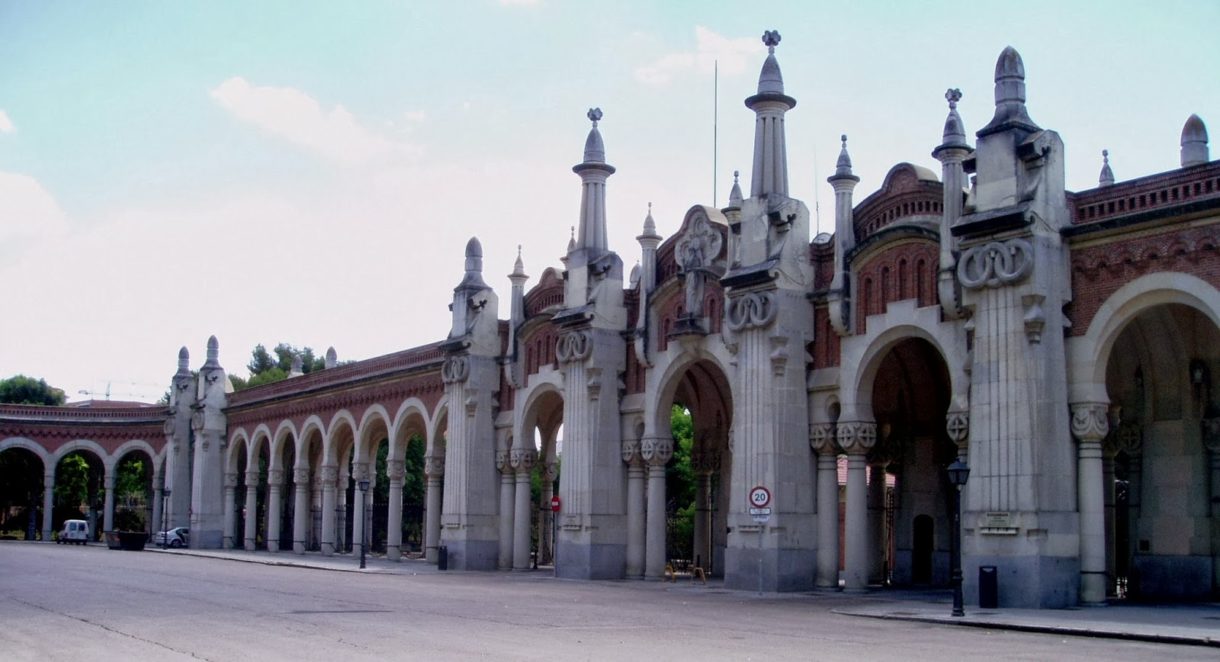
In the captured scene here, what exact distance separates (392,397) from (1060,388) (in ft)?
96.2

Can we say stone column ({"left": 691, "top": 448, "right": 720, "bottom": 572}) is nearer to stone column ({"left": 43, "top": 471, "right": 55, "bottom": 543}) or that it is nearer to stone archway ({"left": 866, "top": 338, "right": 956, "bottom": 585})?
stone archway ({"left": 866, "top": 338, "right": 956, "bottom": 585})

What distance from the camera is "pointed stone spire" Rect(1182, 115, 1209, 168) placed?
30984 mm

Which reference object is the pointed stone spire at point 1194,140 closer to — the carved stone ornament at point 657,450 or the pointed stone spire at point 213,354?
the carved stone ornament at point 657,450

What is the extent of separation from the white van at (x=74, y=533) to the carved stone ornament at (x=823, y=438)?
159ft

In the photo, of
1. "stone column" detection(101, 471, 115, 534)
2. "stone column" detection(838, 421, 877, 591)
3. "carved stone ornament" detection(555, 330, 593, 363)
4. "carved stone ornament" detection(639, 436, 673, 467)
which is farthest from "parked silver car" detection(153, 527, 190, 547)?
"stone column" detection(838, 421, 877, 591)

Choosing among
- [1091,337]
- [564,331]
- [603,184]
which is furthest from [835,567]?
[603,184]

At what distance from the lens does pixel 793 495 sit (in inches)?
1178

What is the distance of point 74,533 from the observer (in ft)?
218

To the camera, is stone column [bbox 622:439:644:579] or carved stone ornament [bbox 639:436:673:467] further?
stone column [bbox 622:439:644:579]

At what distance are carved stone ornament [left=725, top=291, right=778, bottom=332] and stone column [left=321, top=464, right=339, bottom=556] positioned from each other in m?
26.3

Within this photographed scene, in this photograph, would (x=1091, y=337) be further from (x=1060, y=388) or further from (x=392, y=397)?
(x=392, y=397)

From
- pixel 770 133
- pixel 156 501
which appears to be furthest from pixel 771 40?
pixel 156 501

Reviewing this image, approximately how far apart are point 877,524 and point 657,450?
6357 mm

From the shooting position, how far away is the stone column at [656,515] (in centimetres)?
3481
